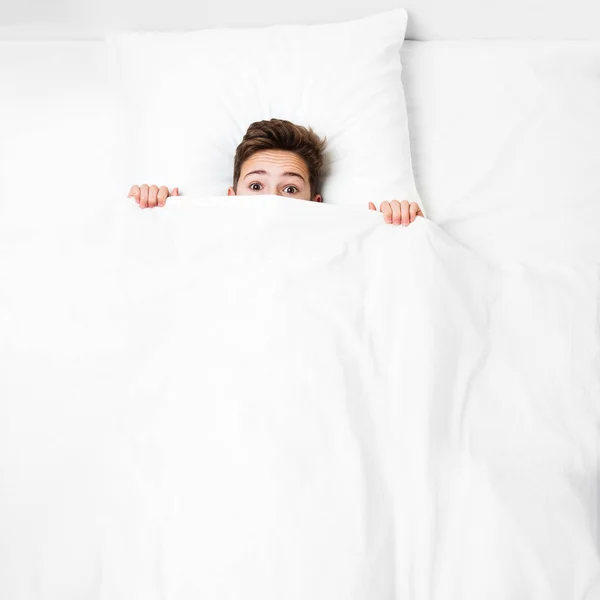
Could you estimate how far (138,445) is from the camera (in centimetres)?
89

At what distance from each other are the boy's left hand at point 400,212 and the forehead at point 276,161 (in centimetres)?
19

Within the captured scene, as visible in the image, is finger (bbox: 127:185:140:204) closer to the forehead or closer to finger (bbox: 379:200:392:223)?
the forehead

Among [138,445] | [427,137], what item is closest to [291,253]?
[138,445]

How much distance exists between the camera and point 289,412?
885 mm

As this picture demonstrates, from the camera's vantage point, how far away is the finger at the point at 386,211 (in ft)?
3.89

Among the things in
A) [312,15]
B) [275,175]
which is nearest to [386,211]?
[275,175]

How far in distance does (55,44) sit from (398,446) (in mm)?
1263

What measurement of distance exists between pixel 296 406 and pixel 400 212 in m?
0.46

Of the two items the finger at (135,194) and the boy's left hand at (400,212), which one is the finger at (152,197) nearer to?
the finger at (135,194)

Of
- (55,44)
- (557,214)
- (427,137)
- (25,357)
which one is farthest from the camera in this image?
(55,44)

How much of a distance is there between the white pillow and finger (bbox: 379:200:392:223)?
10 centimetres

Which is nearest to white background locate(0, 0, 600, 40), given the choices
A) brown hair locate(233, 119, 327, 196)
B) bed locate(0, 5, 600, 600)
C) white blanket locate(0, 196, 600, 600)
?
brown hair locate(233, 119, 327, 196)

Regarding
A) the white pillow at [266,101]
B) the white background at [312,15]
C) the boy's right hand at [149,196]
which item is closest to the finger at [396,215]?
the white pillow at [266,101]

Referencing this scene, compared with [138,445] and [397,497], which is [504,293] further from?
[138,445]
